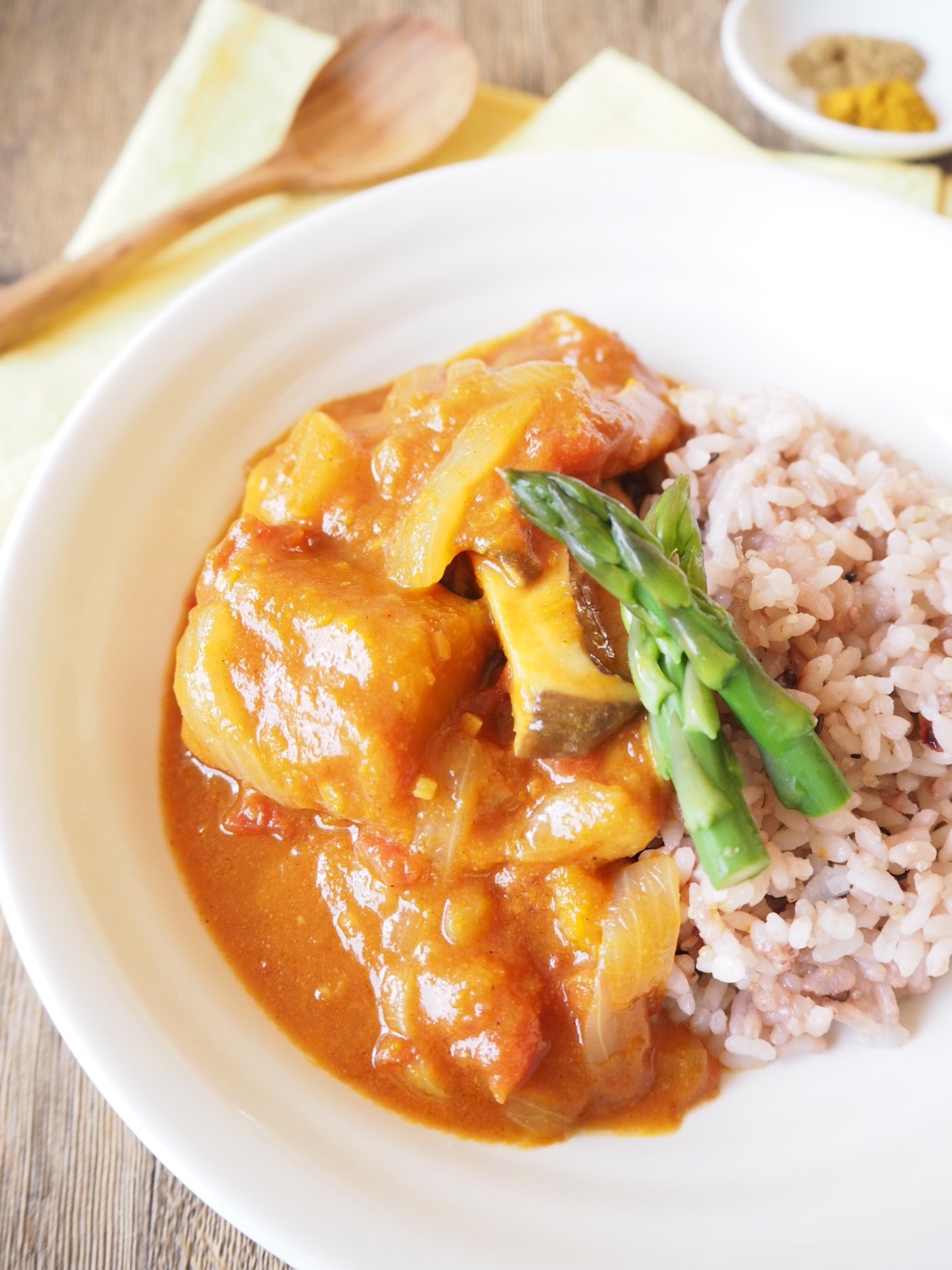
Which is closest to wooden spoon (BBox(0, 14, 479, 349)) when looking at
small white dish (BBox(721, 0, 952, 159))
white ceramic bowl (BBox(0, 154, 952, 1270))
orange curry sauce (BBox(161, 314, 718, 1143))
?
white ceramic bowl (BBox(0, 154, 952, 1270))

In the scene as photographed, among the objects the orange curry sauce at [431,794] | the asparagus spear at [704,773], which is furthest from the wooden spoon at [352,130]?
the asparagus spear at [704,773]

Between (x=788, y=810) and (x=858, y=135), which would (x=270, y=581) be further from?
(x=858, y=135)

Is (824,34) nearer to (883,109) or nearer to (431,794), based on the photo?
(883,109)

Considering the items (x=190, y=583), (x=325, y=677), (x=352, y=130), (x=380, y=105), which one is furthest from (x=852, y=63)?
(x=325, y=677)

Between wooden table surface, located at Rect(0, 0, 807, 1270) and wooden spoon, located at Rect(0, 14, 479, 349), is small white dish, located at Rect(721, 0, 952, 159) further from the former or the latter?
wooden spoon, located at Rect(0, 14, 479, 349)

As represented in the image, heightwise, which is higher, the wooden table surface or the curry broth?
the wooden table surface

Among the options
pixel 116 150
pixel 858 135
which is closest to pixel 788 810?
pixel 858 135

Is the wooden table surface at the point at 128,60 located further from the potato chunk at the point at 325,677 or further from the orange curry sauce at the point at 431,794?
the potato chunk at the point at 325,677
